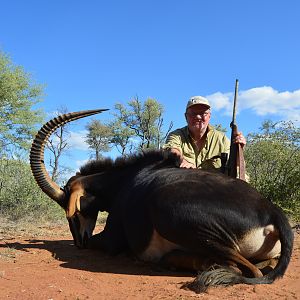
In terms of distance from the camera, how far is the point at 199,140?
603 cm

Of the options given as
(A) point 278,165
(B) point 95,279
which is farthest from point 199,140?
(A) point 278,165

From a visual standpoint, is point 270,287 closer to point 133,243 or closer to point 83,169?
point 133,243

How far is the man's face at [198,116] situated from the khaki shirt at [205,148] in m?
0.18

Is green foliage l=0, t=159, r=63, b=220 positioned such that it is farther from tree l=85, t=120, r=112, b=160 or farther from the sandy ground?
tree l=85, t=120, r=112, b=160

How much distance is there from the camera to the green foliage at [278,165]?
9250mm

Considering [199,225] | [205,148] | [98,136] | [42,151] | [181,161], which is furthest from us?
[98,136]

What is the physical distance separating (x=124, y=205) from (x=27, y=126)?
12093 millimetres

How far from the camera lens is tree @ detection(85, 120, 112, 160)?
31156 mm

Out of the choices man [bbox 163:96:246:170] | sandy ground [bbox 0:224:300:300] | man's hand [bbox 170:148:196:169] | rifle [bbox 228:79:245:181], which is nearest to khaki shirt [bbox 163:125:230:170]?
man [bbox 163:96:246:170]

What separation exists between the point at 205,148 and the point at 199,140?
0.47 ft

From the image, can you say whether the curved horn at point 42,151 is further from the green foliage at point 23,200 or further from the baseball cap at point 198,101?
the green foliage at point 23,200

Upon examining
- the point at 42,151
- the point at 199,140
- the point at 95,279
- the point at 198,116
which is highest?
the point at 198,116

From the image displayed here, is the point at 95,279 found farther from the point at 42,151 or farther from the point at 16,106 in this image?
the point at 16,106

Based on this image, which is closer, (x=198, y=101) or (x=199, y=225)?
(x=199, y=225)
